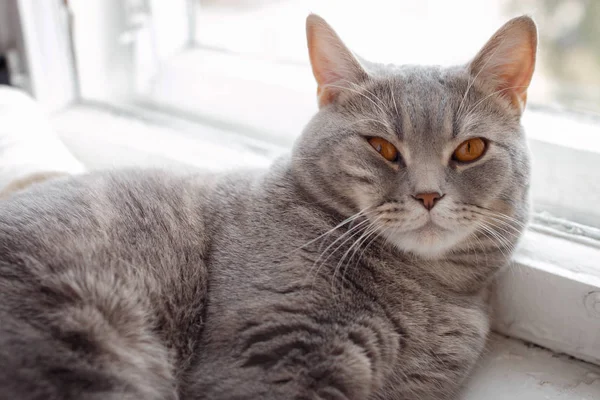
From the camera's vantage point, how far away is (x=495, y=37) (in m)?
1.15

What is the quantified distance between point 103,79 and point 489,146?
4.38ft

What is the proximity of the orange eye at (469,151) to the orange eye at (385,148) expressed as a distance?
0.11 metres

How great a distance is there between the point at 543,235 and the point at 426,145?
0.44 m

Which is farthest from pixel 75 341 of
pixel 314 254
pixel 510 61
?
pixel 510 61

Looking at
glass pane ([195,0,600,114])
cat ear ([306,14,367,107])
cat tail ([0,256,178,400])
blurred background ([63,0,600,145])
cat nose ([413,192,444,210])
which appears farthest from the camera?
blurred background ([63,0,600,145])

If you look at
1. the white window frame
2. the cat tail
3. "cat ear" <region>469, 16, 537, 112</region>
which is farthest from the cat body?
"cat ear" <region>469, 16, 537, 112</region>

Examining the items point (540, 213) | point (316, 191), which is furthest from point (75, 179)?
point (540, 213)

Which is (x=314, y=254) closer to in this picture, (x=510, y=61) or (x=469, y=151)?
(x=469, y=151)

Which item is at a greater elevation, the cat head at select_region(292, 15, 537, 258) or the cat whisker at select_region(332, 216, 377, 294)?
the cat head at select_region(292, 15, 537, 258)

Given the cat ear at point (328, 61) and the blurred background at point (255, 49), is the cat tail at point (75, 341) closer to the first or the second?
the cat ear at point (328, 61)

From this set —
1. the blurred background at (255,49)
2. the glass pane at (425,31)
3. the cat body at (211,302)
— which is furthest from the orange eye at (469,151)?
the blurred background at (255,49)

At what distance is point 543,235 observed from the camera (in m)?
1.40

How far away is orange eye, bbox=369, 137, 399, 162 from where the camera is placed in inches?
46.3

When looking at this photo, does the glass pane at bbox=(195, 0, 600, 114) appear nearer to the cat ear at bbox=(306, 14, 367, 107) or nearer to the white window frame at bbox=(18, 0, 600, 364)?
the white window frame at bbox=(18, 0, 600, 364)
